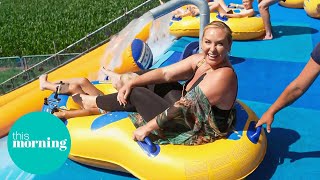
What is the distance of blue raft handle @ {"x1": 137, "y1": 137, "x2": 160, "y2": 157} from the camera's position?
8.91ft

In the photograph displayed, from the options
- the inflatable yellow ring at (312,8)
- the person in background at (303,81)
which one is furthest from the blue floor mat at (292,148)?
the inflatable yellow ring at (312,8)

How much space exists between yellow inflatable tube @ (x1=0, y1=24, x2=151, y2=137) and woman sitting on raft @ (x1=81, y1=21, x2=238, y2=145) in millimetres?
1762

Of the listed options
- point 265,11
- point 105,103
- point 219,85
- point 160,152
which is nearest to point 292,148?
point 219,85

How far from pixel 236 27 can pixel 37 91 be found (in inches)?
117

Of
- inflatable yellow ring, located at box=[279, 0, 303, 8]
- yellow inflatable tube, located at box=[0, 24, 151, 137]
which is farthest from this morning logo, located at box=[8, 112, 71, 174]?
inflatable yellow ring, located at box=[279, 0, 303, 8]

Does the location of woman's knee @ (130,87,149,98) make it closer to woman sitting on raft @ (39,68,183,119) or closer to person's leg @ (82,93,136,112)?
woman sitting on raft @ (39,68,183,119)

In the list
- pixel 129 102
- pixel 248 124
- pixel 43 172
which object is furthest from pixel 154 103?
pixel 43 172

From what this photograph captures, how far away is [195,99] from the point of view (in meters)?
2.60

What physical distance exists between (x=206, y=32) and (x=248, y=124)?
2.75 feet

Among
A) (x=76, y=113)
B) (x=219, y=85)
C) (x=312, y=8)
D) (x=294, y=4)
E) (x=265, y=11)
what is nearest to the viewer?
(x=219, y=85)

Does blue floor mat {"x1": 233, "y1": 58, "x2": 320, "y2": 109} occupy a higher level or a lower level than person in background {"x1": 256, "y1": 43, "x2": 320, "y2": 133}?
lower

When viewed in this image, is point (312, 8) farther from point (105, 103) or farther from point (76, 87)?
point (105, 103)

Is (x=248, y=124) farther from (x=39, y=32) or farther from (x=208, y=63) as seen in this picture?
(x=39, y=32)

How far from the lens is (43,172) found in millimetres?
3088
